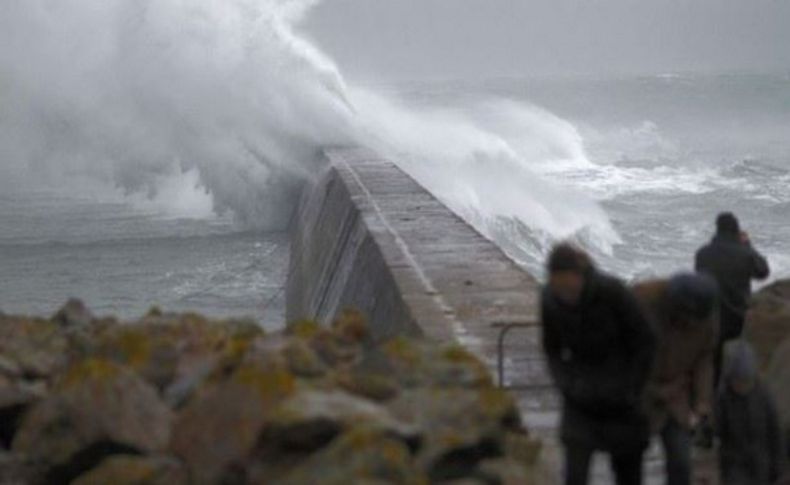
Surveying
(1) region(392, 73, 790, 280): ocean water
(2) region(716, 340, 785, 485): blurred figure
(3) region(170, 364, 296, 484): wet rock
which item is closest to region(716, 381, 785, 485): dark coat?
(2) region(716, 340, 785, 485): blurred figure

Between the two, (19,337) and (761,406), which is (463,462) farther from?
(19,337)

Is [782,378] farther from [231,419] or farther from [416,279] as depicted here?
[416,279]

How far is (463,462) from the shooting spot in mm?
5086

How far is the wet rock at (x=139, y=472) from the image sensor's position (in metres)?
5.20

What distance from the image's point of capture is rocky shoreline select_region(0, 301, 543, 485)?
4914 mm

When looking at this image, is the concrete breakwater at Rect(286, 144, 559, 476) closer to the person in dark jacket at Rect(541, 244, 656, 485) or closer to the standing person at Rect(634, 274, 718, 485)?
the standing person at Rect(634, 274, 718, 485)

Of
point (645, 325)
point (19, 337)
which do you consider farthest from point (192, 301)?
point (645, 325)

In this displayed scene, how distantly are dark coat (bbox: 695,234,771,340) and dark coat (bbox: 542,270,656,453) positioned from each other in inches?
62.9

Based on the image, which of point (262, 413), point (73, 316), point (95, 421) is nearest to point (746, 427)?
point (262, 413)

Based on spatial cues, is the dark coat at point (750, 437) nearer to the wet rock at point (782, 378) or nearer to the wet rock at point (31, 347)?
the wet rock at point (782, 378)

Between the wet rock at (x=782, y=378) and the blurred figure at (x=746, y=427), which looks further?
the wet rock at (x=782, y=378)

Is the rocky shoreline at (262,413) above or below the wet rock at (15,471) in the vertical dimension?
above

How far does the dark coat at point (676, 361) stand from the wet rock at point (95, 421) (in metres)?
1.85

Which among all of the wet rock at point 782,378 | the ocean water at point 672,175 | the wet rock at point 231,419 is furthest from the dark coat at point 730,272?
the ocean water at point 672,175
